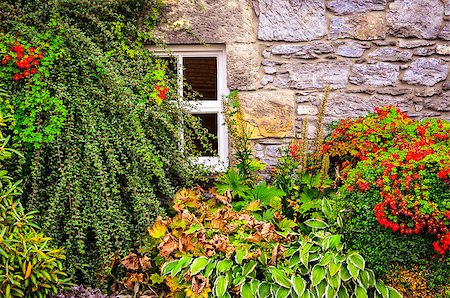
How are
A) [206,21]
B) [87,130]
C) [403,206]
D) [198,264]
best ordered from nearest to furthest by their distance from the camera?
[403,206] < [198,264] < [87,130] < [206,21]

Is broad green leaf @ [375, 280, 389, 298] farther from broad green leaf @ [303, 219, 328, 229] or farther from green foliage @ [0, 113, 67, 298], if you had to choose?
green foliage @ [0, 113, 67, 298]

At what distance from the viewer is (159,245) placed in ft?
12.0

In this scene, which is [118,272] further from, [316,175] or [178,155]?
[316,175]

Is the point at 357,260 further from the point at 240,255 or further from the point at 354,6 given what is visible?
the point at 354,6

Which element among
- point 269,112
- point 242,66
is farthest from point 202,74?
point 269,112

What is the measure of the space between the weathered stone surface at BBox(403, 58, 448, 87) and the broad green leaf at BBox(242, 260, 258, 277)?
206 cm

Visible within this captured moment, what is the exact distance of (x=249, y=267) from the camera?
139 inches

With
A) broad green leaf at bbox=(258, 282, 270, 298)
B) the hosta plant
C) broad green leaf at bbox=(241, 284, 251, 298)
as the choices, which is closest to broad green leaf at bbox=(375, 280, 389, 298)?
the hosta plant

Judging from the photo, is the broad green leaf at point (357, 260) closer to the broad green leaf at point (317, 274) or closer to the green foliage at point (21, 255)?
the broad green leaf at point (317, 274)

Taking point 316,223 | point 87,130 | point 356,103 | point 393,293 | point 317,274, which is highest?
point 356,103

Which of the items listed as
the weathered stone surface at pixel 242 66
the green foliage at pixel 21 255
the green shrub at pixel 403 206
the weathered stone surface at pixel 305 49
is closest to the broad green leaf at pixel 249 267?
the green shrub at pixel 403 206

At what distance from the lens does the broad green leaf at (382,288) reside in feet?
11.3

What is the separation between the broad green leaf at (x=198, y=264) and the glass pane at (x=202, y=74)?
163cm

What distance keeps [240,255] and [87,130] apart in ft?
4.41
